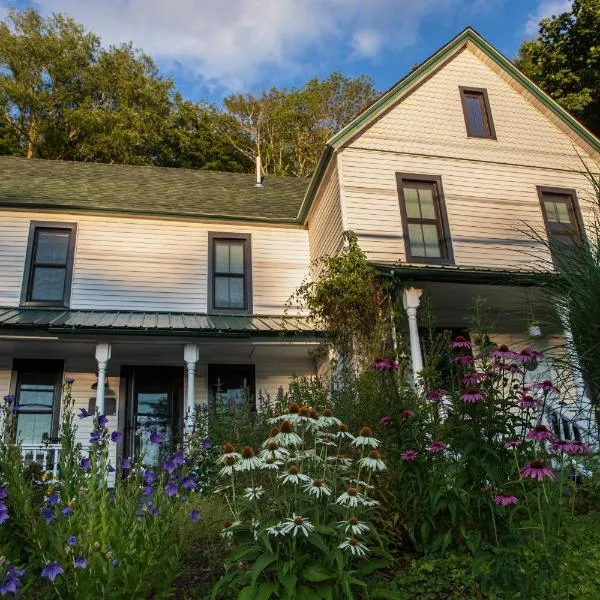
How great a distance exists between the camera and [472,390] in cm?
369

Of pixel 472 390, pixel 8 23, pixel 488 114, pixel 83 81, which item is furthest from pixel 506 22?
pixel 8 23

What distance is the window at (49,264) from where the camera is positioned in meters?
11.1

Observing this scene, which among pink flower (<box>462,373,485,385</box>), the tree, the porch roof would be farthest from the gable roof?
the tree

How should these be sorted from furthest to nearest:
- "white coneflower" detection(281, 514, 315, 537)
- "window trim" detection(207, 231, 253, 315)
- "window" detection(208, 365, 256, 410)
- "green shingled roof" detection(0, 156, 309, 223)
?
"green shingled roof" detection(0, 156, 309, 223) → "window trim" detection(207, 231, 253, 315) → "window" detection(208, 365, 256, 410) → "white coneflower" detection(281, 514, 315, 537)

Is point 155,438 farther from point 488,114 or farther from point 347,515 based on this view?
point 488,114

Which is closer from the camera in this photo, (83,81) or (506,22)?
(506,22)

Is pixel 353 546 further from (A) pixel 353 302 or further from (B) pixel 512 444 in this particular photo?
(A) pixel 353 302

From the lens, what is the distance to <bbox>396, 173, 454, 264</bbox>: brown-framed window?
10.8 metres

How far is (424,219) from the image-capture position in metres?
11.1

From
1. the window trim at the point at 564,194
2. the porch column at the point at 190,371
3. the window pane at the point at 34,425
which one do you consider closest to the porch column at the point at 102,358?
the porch column at the point at 190,371

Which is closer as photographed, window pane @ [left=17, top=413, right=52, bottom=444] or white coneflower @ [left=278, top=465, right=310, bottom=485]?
white coneflower @ [left=278, top=465, right=310, bottom=485]

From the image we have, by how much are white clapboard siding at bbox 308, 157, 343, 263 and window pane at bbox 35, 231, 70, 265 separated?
5.10 m

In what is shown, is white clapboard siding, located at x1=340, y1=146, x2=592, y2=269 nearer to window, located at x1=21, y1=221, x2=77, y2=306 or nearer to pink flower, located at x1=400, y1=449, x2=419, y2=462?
window, located at x1=21, y1=221, x2=77, y2=306

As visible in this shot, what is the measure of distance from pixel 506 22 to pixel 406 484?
1056cm
